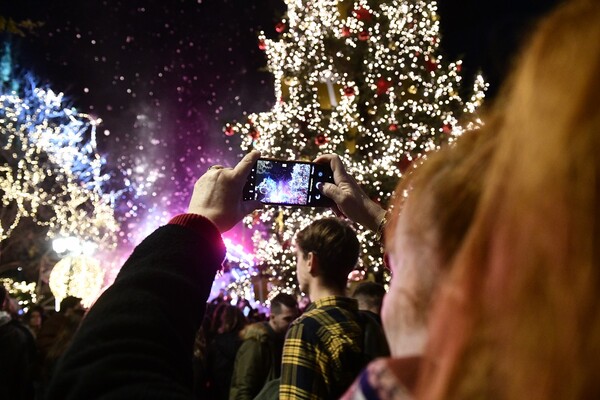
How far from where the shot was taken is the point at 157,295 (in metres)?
1.09

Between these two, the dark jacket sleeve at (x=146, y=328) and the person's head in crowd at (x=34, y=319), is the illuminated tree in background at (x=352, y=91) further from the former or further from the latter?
the dark jacket sleeve at (x=146, y=328)

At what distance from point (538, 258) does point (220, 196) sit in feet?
3.92

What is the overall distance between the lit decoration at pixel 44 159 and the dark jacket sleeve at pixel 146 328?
23930mm

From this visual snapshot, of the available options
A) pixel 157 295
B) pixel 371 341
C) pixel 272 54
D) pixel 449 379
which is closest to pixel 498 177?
pixel 449 379

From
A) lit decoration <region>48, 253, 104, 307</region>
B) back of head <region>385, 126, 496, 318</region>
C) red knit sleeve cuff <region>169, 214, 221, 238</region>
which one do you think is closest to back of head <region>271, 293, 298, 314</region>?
red knit sleeve cuff <region>169, 214, 221, 238</region>

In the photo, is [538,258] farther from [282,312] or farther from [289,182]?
[282,312]

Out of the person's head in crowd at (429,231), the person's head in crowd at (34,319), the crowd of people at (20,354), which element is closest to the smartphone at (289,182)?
the person's head in crowd at (429,231)

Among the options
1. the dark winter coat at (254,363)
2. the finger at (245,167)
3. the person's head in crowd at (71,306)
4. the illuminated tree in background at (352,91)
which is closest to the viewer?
the finger at (245,167)

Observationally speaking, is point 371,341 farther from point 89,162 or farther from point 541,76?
point 89,162

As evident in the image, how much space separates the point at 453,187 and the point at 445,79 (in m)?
14.3

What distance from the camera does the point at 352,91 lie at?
13.6 meters

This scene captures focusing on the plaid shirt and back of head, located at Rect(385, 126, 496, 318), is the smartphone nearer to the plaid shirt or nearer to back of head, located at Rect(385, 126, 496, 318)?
the plaid shirt

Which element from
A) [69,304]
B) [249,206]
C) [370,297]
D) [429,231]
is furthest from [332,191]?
[69,304]

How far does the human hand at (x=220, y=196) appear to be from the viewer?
64.0 inches
